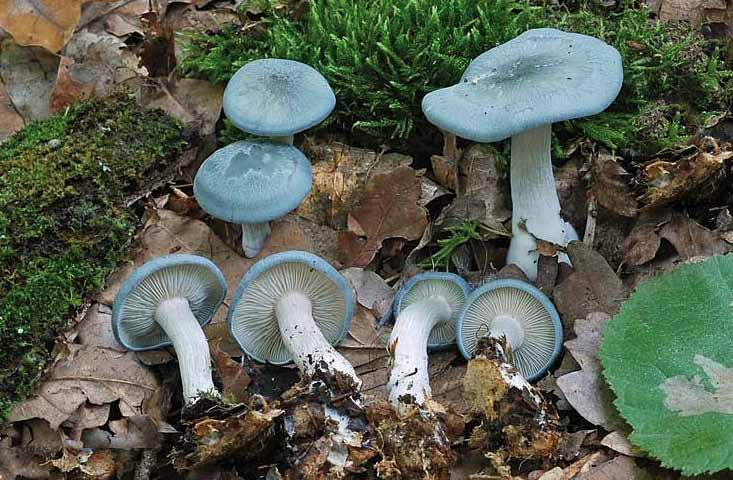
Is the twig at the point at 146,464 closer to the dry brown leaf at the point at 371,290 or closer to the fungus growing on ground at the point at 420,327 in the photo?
the fungus growing on ground at the point at 420,327

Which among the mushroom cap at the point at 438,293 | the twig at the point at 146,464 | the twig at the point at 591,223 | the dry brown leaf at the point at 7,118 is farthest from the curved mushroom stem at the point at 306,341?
the dry brown leaf at the point at 7,118

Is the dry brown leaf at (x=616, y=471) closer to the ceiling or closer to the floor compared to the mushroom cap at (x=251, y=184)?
closer to the floor

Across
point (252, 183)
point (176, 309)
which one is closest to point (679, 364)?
point (252, 183)

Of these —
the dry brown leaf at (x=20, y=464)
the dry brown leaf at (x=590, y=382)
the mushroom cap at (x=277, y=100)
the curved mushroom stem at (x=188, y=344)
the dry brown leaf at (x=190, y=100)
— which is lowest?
the dry brown leaf at (x=20, y=464)

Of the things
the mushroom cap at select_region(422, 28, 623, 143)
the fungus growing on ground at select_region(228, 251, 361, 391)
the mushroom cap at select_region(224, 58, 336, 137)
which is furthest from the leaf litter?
the mushroom cap at select_region(422, 28, 623, 143)

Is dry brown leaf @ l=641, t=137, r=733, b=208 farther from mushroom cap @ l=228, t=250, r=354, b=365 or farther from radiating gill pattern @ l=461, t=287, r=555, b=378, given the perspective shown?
mushroom cap @ l=228, t=250, r=354, b=365

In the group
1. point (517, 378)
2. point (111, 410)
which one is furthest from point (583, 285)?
point (111, 410)
